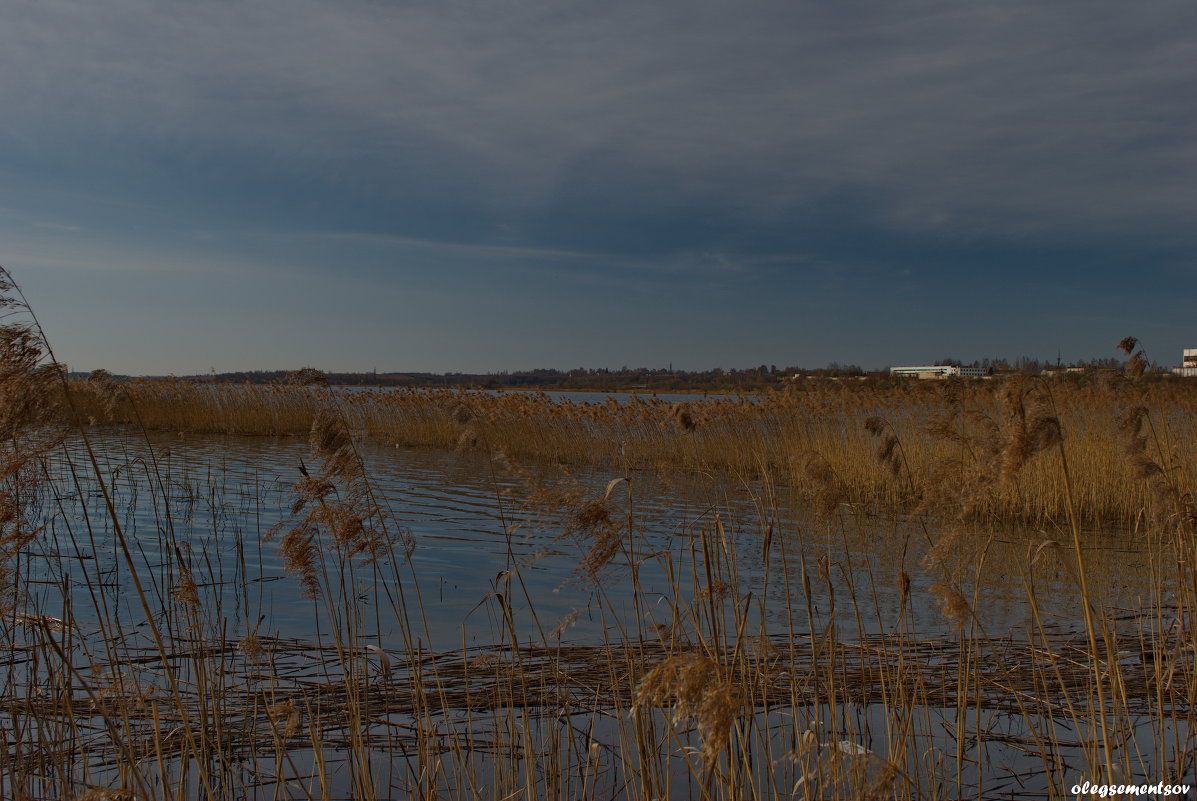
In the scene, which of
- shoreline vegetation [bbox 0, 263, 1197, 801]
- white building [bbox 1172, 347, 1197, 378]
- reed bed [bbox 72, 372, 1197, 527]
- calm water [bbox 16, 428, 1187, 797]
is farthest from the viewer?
white building [bbox 1172, 347, 1197, 378]

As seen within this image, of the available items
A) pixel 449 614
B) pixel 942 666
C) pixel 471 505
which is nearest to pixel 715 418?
pixel 471 505

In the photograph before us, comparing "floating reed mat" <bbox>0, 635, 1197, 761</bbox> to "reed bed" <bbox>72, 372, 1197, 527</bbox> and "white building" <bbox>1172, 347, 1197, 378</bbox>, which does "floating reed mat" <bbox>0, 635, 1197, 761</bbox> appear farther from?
"white building" <bbox>1172, 347, 1197, 378</bbox>

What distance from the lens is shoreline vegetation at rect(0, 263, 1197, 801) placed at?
2389mm

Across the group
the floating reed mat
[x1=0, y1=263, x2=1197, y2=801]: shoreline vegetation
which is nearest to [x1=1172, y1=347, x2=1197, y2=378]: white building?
[x1=0, y1=263, x2=1197, y2=801]: shoreline vegetation

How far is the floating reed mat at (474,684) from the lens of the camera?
11.1ft

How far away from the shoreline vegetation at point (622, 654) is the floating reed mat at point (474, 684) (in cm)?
3

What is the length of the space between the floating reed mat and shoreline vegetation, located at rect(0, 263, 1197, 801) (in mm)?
29

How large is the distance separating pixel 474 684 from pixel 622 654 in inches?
34.8

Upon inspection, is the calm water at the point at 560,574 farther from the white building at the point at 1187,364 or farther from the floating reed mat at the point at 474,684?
the white building at the point at 1187,364

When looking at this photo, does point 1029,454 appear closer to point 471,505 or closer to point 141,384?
point 471,505

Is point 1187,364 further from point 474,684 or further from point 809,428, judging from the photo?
point 474,684

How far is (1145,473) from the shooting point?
3781 millimetres

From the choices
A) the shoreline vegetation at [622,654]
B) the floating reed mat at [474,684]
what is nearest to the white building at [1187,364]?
the shoreline vegetation at [622,654]

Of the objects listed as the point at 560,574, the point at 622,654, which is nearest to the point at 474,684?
the point at 622,654
